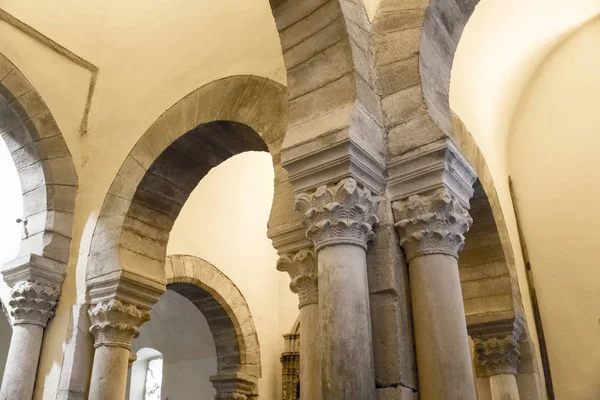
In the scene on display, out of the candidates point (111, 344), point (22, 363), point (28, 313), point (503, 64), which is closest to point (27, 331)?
point (28, 313)

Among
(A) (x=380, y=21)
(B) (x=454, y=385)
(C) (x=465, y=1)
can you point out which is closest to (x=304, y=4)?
(A) (x=380, y=21)

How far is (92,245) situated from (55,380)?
1.05 metres

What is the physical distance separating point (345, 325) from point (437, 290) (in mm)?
494

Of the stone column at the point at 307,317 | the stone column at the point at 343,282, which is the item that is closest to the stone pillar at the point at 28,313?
the stone column at the point at 307,317

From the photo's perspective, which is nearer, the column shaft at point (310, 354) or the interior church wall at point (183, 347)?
the column shaft at point (310, 354)

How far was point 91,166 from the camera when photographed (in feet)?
16.8

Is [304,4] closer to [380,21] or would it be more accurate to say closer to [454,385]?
[380,21]

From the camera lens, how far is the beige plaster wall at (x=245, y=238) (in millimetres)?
7445

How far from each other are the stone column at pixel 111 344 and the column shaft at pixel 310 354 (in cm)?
196

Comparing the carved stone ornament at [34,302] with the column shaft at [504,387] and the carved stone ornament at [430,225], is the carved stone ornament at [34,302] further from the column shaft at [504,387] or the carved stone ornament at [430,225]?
the column shaft at [504,387]

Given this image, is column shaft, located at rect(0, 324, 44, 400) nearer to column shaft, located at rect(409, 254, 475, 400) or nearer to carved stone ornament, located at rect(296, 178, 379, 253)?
carved stone ornament, located at rect(296, 178, 379, 253)

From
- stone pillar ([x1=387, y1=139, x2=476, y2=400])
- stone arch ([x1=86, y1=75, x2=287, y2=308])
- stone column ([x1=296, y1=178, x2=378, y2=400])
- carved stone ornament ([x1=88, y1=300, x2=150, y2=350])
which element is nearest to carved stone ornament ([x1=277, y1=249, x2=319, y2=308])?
stone column ([x1=296, y1=178, x2=378, y2=400])

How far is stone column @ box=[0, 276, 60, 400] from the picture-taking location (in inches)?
174

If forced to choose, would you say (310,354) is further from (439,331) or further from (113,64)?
(113,64)
